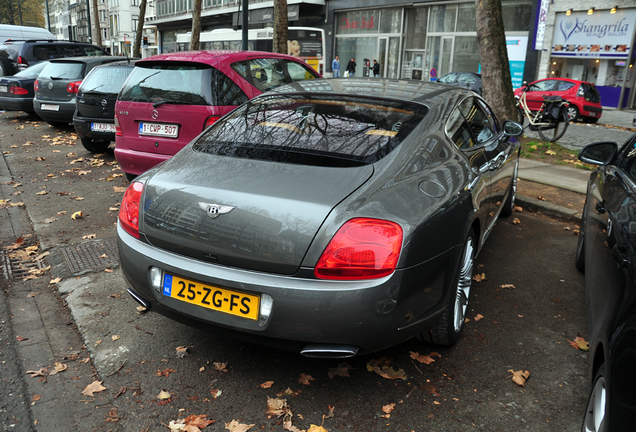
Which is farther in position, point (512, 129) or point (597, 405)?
point (512, 129)

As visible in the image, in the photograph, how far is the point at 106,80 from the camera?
340 inches

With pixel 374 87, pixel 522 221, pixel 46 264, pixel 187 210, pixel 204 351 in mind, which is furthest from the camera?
pixel 522 221

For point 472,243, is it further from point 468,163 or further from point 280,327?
point 280,327

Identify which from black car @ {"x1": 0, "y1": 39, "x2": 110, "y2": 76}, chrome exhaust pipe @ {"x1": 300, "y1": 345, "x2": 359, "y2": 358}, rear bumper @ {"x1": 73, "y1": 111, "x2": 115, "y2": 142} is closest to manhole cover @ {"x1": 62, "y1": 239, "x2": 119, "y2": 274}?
chrome exhaust pipe @ {"x1": 300, "y1": 345, "x2": 359, "y2": 358}

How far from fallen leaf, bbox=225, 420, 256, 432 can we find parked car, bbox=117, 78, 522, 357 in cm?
41

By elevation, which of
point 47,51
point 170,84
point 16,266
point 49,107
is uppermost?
point 47,51

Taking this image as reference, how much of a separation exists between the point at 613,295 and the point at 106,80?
8349mm

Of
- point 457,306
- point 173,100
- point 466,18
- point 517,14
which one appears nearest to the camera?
point 457,306

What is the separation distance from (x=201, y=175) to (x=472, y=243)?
175 centimetres

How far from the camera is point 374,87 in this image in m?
3.71

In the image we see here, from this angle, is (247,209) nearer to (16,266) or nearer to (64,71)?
(16,266)

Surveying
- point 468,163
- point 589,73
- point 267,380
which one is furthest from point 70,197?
point 589,73

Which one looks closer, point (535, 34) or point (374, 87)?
point (374, 87)

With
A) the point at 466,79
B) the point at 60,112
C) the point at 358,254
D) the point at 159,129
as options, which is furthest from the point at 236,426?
the point at 466,79
